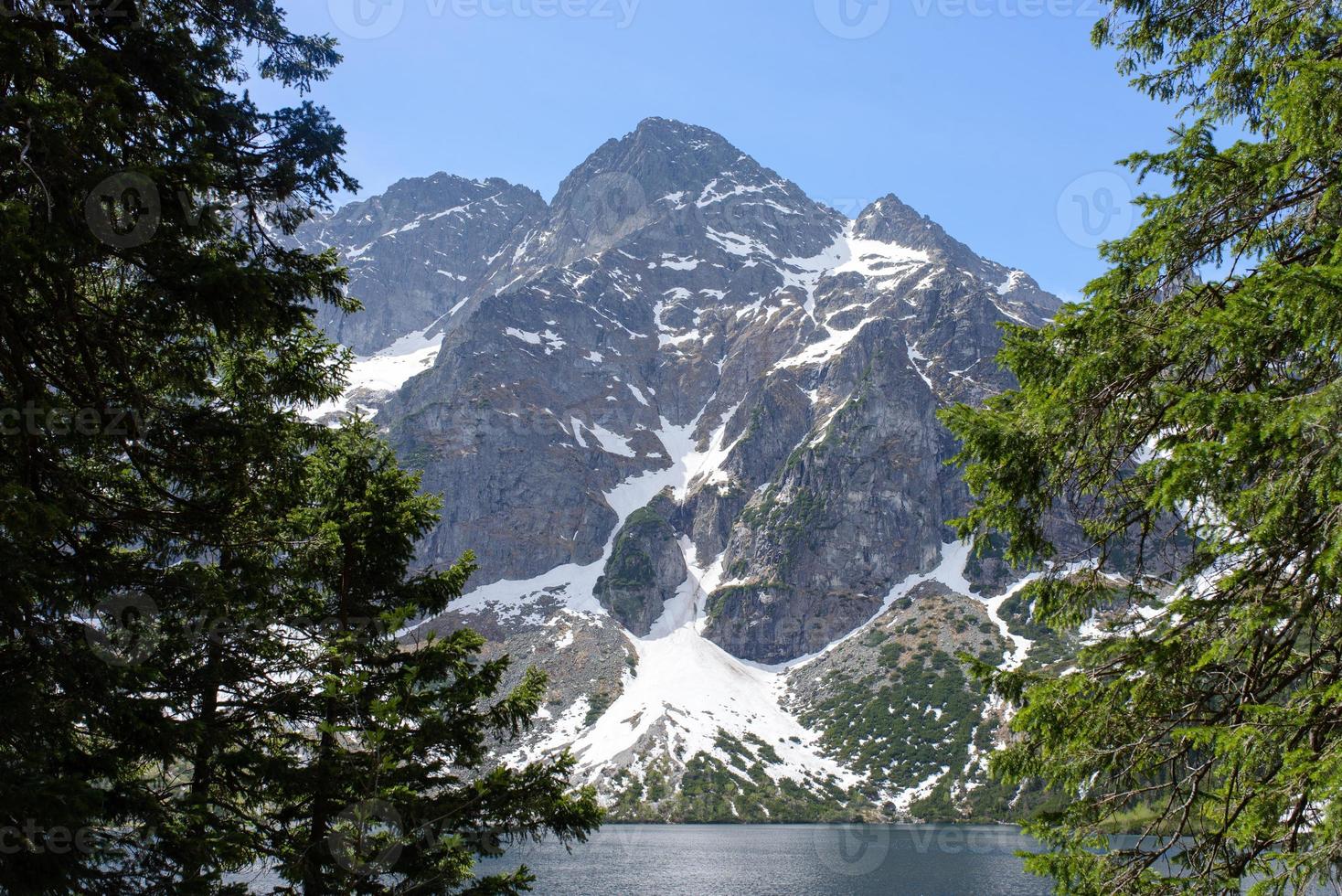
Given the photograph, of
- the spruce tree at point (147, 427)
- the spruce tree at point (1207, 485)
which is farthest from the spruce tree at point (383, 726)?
the spruce tree at point (1207, 485)

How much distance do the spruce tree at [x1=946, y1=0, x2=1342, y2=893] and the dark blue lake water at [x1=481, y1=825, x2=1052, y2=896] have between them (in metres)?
55.7

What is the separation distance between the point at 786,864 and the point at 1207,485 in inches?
3456

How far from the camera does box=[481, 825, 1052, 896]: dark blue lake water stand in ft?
214

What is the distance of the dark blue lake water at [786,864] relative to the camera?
65.2 meters

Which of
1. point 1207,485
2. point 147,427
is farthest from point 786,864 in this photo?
point 1207,485

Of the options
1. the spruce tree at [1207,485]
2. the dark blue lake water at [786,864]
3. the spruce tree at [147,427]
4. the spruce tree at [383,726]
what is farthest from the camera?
the dark blue lake water at [786,864]

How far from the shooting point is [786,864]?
82.4 metres

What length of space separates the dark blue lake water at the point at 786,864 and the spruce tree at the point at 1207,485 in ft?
183

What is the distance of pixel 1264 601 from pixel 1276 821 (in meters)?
1.37

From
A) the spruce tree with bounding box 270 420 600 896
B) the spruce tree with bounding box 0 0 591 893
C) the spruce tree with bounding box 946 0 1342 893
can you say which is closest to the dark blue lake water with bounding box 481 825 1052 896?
the spruce tree with bounding box 270 420 600 896

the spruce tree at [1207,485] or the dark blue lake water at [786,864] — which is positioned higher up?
the spruce tree at [1207,485]

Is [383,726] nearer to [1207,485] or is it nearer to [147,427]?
[147,427]

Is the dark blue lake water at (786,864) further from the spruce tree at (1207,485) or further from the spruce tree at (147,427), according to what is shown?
the spruce tree at (1207,485)

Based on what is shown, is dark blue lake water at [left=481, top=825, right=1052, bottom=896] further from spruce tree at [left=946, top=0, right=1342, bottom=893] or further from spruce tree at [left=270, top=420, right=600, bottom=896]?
spruce tree at [left=946, top=0, right=1342, bottom=893]
